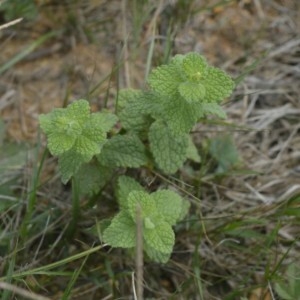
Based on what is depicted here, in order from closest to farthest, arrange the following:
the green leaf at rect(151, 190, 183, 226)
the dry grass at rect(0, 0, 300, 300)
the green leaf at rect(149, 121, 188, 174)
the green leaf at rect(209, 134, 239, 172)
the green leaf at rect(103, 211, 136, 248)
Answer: the green leaf at rect(103, 211, 136, 248) → the green leaf at rect(151, 190, 183, 226) → the green leaf at rect(149, 121, 188, 174) → the dry grass at rect(0, 0, 300, 300) → the green leaf at rect(209, 134, 239, 172)

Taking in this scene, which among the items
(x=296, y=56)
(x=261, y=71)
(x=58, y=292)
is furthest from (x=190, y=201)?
(x=296, y=56)

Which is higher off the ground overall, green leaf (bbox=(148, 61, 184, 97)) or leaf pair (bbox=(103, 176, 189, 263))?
green leaf (bbox=(148, 61, 184, 97))

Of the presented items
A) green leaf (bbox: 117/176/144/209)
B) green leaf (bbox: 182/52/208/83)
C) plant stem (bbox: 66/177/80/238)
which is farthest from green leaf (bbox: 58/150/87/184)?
green leaf (bbox: 182/52/208/83)

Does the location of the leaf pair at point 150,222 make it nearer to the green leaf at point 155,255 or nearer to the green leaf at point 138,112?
the green leaf at point 155,255

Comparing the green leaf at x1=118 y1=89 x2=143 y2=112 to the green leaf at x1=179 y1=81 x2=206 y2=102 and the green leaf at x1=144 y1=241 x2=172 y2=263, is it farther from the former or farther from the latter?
the green leaf at x1=144 y1=241 x2=172 y2=263

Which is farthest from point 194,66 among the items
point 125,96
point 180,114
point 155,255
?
point 155,255

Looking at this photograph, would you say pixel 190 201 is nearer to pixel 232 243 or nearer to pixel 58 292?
pixel 232 243
